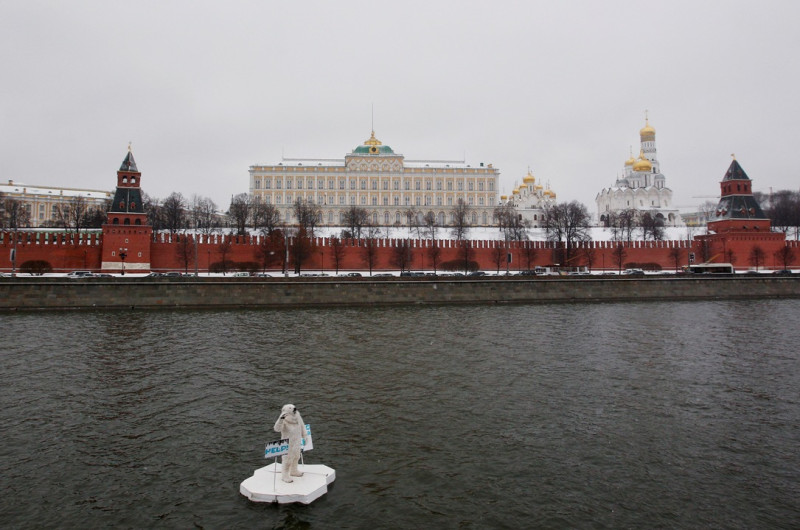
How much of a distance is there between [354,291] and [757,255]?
32168 millimetres

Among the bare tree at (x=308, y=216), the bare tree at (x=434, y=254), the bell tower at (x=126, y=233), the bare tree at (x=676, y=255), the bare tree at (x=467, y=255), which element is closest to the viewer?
the bell tower at (x=126, y=233)

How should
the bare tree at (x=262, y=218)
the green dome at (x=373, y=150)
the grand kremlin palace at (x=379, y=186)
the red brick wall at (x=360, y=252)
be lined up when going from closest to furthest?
the red brick wall at (x=360, y=252) → the bare tree at (x=262, y=218) → the grand kremlin palace at (x=379, y=186) → the green dome at (x=373, y=150)

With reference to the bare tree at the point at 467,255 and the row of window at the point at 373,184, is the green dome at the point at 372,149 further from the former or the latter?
the bare tree at the point at 467,255

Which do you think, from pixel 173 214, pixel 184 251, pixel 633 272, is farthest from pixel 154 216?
pixel 633 272

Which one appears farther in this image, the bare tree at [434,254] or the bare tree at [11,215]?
the bare tree at [11,215]

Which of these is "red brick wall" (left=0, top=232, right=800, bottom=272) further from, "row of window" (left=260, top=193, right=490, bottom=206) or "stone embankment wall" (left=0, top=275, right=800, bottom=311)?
"row of window" (left=260, top=193, right=490, bottom=206)

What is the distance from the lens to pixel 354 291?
25.7 m

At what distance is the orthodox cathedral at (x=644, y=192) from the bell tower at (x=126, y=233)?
181ft

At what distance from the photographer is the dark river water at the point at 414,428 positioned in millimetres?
5895

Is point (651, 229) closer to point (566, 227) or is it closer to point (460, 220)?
point (566, 227)

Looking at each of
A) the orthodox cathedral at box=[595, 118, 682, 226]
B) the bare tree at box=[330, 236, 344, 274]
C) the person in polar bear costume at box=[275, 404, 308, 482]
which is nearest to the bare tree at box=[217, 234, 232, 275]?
the bare tree at box=[330, 236, 344, 274]

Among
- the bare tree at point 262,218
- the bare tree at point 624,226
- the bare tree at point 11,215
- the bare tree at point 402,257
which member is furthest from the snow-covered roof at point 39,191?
the bare tree at point 624,226

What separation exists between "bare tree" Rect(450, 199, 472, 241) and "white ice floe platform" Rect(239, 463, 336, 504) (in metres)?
44.4

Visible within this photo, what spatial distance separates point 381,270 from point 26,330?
23539 mm
